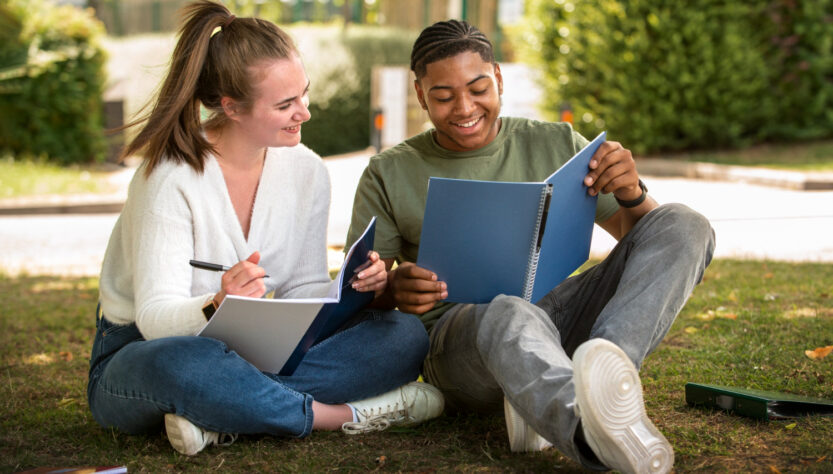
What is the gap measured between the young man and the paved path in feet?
11.6

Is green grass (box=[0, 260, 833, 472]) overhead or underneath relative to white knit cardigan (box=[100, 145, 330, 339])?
underneath

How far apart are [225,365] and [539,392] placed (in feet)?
3.02

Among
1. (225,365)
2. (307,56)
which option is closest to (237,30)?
(225,365)

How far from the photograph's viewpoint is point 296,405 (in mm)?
2938

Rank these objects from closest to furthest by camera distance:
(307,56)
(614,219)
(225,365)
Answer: (225,365), (614,219), (307,56)

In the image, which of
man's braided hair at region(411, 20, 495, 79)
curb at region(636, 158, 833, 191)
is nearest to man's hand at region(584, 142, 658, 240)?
man's braided hair at region(411, 20, 495, 79)

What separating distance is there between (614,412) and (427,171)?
1.26m

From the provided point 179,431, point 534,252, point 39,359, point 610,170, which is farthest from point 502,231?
point 39,359

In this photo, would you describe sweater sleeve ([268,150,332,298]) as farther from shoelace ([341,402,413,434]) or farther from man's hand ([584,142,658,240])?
man's hand ([584,142,658,240])

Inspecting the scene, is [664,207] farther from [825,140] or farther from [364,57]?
[364,57]

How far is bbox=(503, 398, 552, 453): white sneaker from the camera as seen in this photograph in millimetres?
2707

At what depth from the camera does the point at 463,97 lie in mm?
3188

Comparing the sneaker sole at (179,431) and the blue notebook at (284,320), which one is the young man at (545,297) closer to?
the blue notebook at (284,320)

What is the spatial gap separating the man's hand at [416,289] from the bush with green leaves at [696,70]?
10290 millimetres
